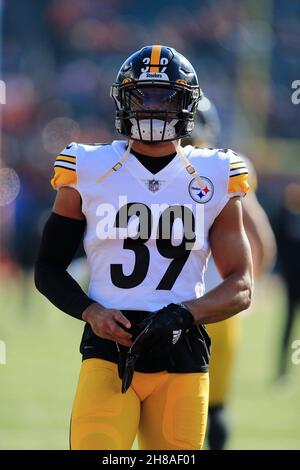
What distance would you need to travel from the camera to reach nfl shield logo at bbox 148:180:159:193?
2.98 m

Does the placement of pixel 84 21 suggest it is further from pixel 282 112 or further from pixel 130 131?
pixel 130 131

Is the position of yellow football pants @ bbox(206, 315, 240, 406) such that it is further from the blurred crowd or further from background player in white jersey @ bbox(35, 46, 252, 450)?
the blurred crowd

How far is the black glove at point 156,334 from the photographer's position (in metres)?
2.79

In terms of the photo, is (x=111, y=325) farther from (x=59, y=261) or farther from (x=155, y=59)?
(x=155, y=59)

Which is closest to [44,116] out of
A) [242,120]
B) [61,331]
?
[242,120]

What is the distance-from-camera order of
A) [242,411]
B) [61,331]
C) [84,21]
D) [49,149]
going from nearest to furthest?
[242,411], [61,331], [49,149], [84,21]

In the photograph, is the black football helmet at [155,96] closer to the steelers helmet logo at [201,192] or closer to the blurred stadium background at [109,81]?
the steelers helmet logo at [201,192]

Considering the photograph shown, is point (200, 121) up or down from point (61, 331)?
up

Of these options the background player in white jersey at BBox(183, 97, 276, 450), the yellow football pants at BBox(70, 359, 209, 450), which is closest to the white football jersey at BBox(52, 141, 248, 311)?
the yellow football pants at BBox(70, 359, 209, 450)

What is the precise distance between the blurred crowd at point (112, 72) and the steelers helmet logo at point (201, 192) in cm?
1328

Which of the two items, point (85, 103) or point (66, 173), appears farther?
point (85, 103)

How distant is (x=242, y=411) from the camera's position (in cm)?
639

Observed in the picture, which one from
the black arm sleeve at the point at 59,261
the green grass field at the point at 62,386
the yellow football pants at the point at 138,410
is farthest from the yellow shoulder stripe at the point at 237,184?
the green grass field at the point at 62,386

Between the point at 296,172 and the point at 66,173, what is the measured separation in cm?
1490
